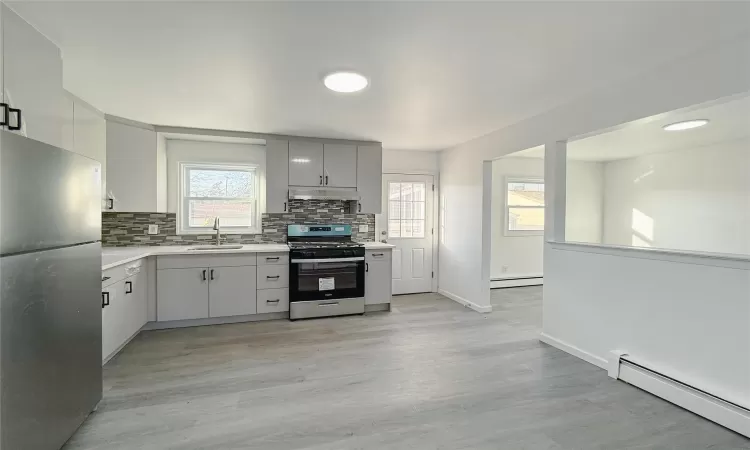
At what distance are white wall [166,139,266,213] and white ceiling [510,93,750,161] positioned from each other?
126 inches

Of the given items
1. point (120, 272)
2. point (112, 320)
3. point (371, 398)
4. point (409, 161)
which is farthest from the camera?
point (409, 161)

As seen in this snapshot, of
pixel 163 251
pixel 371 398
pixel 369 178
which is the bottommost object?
pixel 371 398

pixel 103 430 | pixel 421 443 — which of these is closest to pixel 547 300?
pixel 421 443

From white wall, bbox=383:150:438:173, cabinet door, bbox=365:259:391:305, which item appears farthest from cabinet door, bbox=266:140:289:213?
white wall, bbox=383:150:438:173

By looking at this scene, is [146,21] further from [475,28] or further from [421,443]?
[421,443]

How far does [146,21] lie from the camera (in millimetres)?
1812

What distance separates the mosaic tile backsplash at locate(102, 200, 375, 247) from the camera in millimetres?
4070

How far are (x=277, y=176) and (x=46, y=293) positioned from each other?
2916 millimetres

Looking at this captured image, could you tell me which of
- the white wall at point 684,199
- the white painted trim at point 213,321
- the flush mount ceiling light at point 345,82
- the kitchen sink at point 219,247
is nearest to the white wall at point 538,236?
the white wall at point 684,199

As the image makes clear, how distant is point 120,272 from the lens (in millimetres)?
2992

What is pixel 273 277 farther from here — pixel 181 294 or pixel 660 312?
pixel 660 312

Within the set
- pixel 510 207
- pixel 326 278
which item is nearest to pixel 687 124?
pixel 510 207

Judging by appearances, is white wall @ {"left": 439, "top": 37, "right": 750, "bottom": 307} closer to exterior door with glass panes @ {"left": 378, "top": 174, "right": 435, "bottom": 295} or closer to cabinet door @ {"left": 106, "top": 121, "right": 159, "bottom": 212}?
exterior door with glass panes @ {"left": 378, "top": 174, "right": 435, "bottom": 295}

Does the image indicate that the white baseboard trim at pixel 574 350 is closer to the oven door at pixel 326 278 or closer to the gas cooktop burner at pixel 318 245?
the oven door at pixel 326 278
